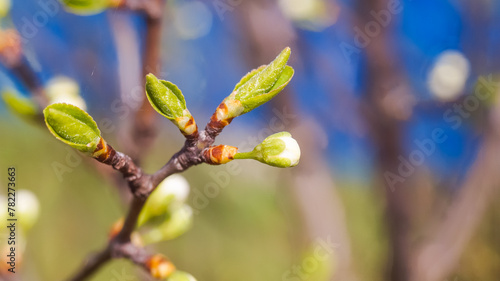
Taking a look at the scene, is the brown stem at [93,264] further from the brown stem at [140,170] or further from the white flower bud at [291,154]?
the white flower bud at [291,154]

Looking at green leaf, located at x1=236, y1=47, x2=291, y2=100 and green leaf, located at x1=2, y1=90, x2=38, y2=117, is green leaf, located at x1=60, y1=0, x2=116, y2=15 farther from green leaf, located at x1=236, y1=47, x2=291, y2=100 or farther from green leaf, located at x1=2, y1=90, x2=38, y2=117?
green leaf, located at x1=236, y1=47, x2=291, y2=100

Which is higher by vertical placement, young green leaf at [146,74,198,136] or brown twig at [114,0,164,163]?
young green leaf at [146,74,198,136]

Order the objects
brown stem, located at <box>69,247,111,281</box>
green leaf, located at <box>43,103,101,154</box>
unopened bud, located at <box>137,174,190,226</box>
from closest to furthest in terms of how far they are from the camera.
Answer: green leaf, located at <box>43,103,101,154</box>
brown stem, located at <box>69,247,111,281</box>
unopened bud, located at <box>137,174,190,226</box>

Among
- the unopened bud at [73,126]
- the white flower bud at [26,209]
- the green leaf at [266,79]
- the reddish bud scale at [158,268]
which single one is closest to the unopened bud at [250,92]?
the green leaf at [266,79]

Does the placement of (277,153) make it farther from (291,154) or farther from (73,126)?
(73,126)

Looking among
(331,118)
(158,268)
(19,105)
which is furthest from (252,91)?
(331,118)

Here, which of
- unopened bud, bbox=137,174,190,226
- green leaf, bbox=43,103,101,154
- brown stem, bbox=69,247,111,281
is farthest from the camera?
unopened bud, bbox=137,174,190,226

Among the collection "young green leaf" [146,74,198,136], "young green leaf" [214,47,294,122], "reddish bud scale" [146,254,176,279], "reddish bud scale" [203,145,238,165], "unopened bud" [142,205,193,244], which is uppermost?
"young green leaf" [214,47,294,122]

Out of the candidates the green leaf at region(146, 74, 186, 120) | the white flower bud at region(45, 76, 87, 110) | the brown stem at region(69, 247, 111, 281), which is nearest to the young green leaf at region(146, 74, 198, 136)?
the green leaf at region(146, 74, 186, 120)
